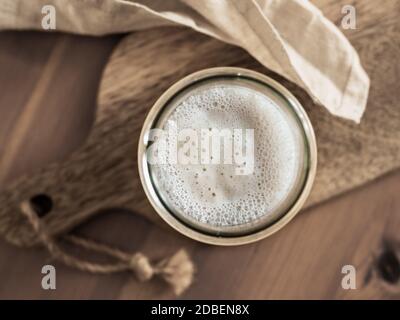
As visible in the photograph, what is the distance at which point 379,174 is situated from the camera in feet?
1.87

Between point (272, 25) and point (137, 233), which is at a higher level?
point (272, 25)

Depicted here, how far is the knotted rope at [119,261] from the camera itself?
0.56m

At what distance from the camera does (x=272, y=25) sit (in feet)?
1.78

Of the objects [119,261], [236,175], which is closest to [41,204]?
[119,261]

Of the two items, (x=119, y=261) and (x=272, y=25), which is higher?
(x=272, y=25)

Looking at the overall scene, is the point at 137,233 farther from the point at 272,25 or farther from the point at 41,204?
the point at 272,25

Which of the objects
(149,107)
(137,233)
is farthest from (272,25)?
(137,233)

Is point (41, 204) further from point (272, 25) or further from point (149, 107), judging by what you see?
point (272, 25)

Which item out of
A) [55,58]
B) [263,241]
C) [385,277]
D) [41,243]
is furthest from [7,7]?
[385,277]

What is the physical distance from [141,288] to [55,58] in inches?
9.9

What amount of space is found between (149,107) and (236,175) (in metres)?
0.11

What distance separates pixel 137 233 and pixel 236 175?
0.12 m

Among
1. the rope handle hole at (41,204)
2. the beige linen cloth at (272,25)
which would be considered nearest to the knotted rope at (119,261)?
the rope handle hole at (41,204)

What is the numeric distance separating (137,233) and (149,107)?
13cm
